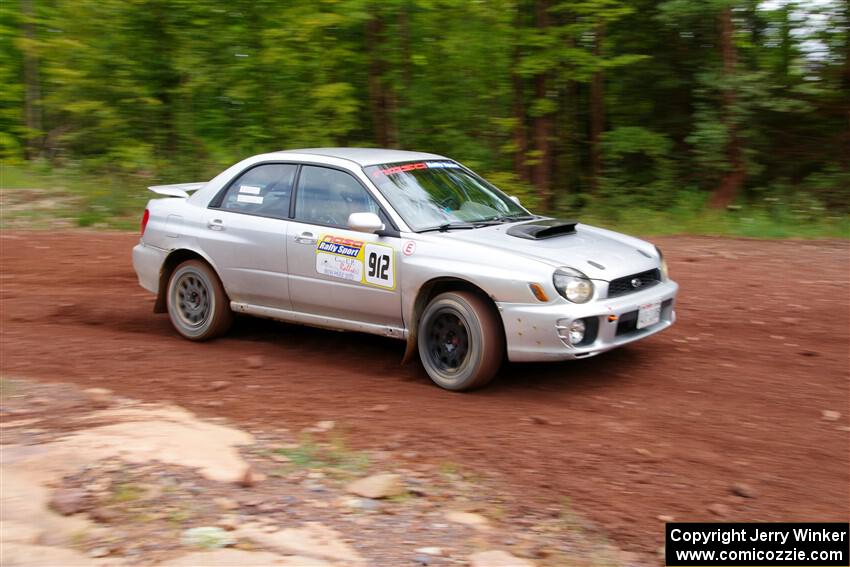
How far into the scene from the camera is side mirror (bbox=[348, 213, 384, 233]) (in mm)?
6223

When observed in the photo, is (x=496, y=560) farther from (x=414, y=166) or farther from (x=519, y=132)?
(x=519, y=132)

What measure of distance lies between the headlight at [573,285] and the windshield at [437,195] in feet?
3.70

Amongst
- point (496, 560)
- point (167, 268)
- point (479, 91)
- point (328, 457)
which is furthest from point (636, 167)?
point (496, 560)

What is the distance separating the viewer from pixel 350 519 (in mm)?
4238

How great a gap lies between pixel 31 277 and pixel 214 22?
6445 mm

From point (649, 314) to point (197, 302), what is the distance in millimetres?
3848

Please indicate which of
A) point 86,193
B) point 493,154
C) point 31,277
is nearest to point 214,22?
point 86,193

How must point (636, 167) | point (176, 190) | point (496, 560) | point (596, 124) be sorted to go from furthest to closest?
point (596, 124)
point (636, 167)
point (176, 190)
point (496, 560)

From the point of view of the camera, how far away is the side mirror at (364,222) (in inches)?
245

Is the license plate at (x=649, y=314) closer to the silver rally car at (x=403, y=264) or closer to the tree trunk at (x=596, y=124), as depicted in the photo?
the silver rally car at (x=403, y=264)

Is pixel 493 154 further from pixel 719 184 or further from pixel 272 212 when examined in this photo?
pixel 272 212

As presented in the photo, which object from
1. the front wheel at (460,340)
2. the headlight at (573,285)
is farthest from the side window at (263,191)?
the headlight at (573,285)

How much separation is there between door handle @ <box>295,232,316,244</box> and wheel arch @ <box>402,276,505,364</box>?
103 centimetres

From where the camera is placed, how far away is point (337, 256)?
6.64m
